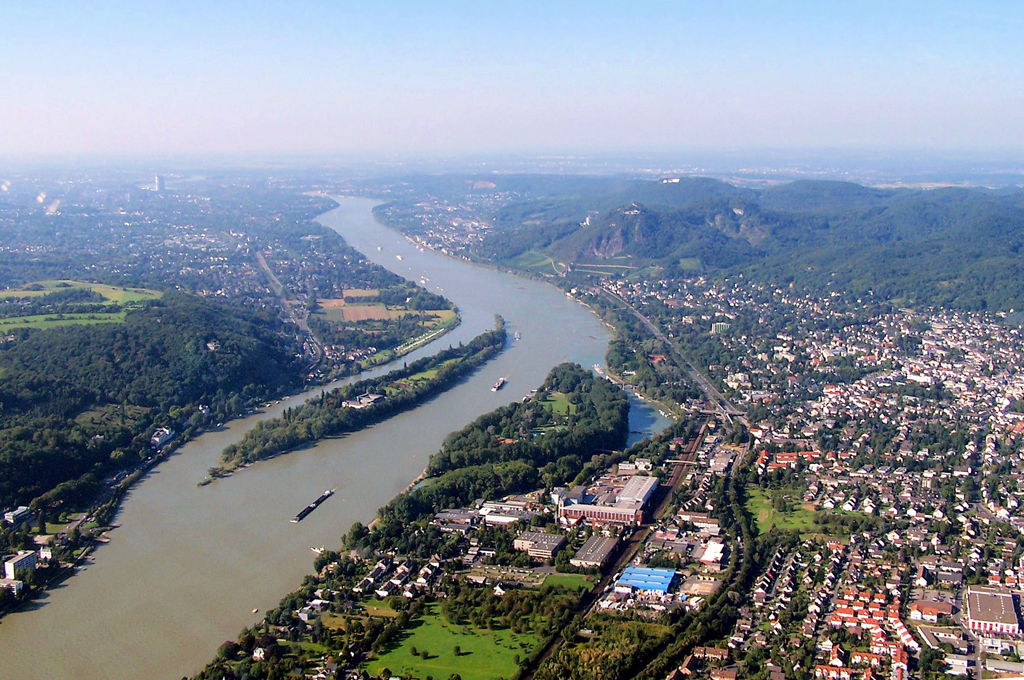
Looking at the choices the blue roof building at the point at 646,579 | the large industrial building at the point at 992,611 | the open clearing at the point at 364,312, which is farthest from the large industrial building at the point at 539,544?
the open clearing at the point at 364,312

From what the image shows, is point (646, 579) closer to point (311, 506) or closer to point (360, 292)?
point (311, 506)

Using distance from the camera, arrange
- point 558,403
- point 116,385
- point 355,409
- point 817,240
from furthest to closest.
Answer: point 817,240 < point 558,403 < point 116,385 < point 355,409

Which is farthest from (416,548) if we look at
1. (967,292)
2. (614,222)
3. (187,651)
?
(614,222)

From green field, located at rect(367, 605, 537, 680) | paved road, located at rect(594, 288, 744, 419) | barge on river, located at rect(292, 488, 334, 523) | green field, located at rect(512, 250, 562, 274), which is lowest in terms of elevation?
paved road, located at rect(594, 288, 744, 419)

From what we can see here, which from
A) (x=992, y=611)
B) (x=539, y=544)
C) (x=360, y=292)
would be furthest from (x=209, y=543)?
(x=360, y=292)

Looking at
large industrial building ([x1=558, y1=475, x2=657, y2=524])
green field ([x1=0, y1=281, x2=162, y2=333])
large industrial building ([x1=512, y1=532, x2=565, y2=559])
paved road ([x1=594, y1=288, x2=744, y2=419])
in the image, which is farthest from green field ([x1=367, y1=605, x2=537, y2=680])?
green field ([x1=0, y1=281, x2=162, y2=333])

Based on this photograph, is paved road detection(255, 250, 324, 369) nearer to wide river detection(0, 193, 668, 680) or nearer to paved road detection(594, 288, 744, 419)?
wide river detection(0, 193, 668, 680)
